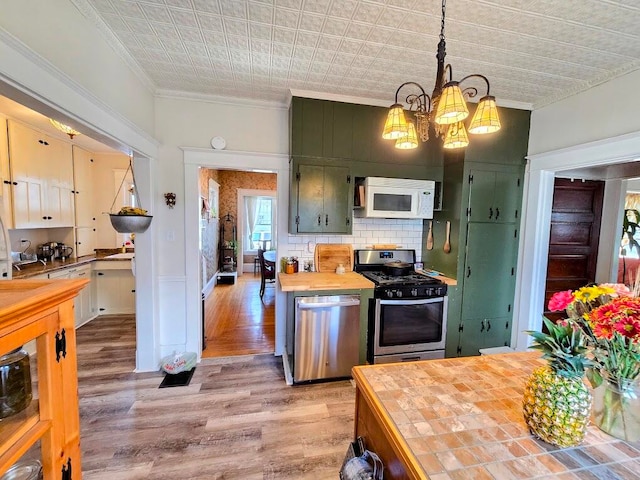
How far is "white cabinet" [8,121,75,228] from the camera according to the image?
10.4 ft

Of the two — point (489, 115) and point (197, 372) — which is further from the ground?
point (489, 115)

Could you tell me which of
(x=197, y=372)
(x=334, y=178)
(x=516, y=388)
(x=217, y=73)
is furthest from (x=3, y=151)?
(x=516, y=388)

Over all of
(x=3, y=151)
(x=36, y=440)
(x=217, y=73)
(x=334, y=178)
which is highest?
(x=217, y=73)

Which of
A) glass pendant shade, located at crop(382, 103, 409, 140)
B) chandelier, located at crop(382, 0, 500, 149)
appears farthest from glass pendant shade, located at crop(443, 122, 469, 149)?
glass pendant shade, located at crop(382, 103, 409, 140)

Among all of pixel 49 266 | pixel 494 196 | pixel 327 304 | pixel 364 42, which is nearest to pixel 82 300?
pixel 49 266

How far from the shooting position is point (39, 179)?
3504 millimetres

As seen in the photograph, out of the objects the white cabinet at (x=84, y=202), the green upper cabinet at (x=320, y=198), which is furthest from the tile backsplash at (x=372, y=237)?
the white cabinet at (x=84, y=202)

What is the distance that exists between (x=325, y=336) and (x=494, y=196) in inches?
87.9

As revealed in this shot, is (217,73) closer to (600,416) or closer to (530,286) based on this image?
(600,416)

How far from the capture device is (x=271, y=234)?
8008mm

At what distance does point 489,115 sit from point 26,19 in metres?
2.14

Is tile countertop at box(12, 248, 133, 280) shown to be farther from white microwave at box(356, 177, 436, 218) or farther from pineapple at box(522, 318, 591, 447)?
pineapple at box(522, 318, 591, 447)

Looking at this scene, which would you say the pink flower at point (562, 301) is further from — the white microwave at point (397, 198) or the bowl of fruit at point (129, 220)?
the bowl of fruit at point (129, 220)

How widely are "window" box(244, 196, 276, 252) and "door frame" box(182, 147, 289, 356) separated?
4752 millimetres
